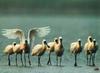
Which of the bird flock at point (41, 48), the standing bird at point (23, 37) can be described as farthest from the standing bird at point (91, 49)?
the standing bird at point (23, 37)

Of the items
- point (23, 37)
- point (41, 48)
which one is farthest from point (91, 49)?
point (23, 37)

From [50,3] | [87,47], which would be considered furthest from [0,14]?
[87,47]

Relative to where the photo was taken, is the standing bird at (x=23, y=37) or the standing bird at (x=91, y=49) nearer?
the standing bird at (x=23, y=37)

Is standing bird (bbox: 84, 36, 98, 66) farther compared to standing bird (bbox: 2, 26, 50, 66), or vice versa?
standing bird (bbox: 84, 36, 98, 66)

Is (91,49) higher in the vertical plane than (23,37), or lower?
lower

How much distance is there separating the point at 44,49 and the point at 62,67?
928mm

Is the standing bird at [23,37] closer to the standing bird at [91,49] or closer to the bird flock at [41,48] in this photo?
the bird flock at [41,48]

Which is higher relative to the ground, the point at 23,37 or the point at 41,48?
the point at 23,37

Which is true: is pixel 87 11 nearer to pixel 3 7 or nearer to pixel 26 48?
pixel 3 7

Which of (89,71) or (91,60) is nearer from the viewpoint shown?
(89,71)

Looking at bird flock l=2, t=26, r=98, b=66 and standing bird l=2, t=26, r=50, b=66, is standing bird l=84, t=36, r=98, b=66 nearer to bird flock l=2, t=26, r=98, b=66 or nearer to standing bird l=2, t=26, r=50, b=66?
bird flock l=2, t=26, r=98, b=66

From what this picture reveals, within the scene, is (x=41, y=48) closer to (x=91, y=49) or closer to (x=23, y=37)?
(x=23, y=37)

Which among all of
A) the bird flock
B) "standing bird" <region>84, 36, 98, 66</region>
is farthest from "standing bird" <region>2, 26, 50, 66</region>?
"standing bird" <region>84, 36, 98, 66</region>

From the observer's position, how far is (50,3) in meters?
44.3
